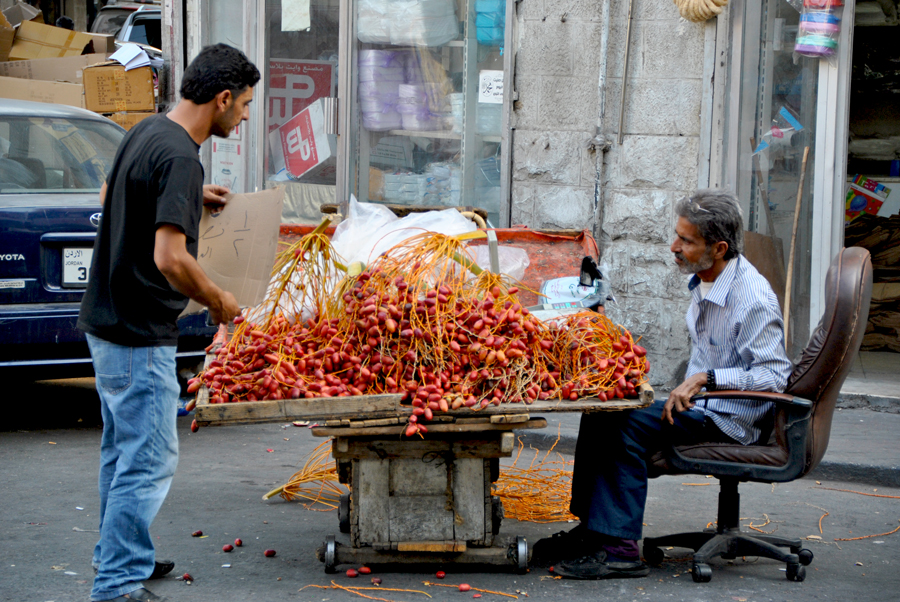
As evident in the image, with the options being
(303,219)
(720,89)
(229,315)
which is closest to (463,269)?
(229,315)

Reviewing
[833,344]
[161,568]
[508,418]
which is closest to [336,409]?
[508,418]

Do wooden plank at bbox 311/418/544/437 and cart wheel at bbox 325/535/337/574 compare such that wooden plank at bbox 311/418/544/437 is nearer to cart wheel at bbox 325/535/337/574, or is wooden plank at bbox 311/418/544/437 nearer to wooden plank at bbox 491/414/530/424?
wooden plank at bbox 491/414/530/424

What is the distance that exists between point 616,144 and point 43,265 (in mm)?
4073

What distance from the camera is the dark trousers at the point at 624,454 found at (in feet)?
11.2

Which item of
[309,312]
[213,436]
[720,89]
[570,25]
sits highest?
[570,25]

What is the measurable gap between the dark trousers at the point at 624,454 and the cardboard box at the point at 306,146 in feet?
16.1

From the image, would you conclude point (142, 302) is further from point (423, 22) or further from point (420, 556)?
point (423, 22)

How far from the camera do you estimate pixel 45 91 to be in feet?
30.2

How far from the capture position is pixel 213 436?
5.90 meters

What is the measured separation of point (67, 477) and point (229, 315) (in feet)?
7.70

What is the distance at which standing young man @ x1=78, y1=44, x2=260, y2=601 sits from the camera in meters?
2.94

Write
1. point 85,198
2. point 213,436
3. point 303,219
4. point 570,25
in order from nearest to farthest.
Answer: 1. point 85,198
2. point 213,436
3. point 570,25
4. point 303,219

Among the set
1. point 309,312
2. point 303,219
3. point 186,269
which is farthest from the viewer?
point 303,219

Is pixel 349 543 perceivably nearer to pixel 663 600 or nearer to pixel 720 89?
pixel 663 600
